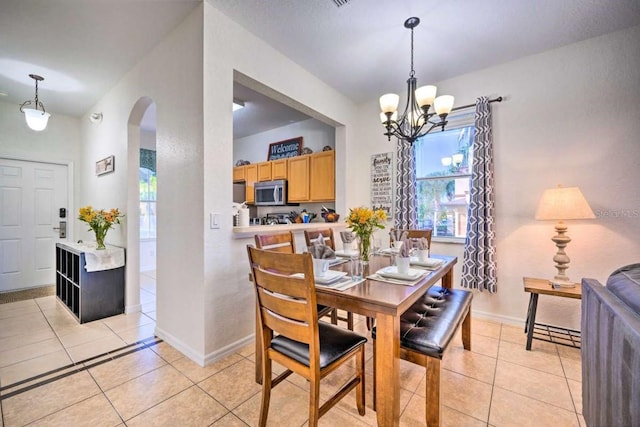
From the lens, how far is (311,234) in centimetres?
243

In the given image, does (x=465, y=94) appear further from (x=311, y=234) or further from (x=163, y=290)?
(x=163, y=290)

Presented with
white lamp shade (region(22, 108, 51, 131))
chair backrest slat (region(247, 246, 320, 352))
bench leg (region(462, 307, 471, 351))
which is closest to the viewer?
chair backrest slat (region(247, 246, 320, 352))

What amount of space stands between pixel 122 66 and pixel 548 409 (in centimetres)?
455

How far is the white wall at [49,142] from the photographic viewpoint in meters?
3.80

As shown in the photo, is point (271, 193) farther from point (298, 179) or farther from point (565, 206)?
point (565, 206)

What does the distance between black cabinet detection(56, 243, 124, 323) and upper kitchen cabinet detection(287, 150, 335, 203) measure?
2473mm

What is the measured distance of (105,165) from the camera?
3.51 m

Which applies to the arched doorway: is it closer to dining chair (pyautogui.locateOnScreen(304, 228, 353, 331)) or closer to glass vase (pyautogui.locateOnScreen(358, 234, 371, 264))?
dining chair (pyautogui.locateOnScreen(304, 228, 353, 331))

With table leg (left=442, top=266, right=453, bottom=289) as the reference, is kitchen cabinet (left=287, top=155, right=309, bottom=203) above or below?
above

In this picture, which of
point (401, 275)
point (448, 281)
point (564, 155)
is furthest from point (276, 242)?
point (564, 155)

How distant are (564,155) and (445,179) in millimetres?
1070

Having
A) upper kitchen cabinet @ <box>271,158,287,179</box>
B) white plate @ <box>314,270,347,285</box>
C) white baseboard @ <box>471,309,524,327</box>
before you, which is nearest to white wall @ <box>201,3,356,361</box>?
white plate @ <box>314,270,347,285</box>

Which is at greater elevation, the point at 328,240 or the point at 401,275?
the point at 328,240

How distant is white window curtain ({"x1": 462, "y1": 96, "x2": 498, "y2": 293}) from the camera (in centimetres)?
278
